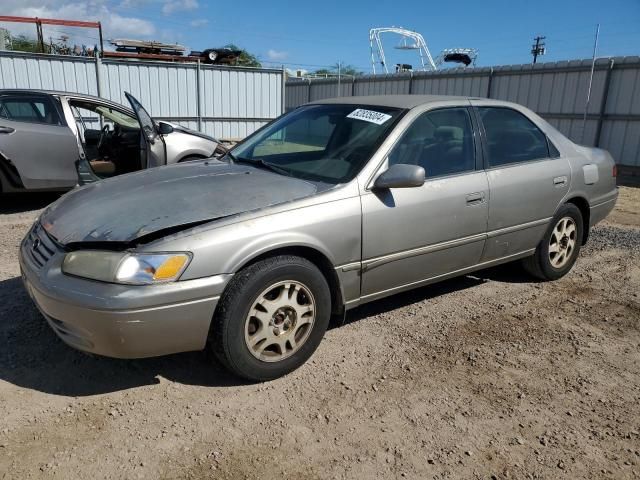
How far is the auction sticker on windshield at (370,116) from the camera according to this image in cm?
362

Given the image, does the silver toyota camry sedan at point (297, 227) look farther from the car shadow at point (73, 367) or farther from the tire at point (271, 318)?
the car shadow at point (73, 367)

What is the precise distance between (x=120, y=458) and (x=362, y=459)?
1.10m

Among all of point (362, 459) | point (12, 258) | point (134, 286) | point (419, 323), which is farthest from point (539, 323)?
point (12, 258)

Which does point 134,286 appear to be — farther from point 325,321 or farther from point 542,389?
point 542,389

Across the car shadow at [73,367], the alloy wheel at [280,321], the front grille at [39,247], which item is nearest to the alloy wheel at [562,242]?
the alloy wheel at [280,321]

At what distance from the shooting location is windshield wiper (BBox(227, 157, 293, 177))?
11.6ft

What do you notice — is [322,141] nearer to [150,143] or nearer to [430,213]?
[430,213]

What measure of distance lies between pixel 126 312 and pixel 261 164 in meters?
1.65

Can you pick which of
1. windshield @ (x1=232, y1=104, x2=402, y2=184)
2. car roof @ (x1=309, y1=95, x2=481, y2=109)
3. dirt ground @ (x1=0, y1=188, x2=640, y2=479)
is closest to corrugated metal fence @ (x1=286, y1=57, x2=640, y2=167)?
dirt ground @ (x1=0, y1=188, x2=640, y2=479)

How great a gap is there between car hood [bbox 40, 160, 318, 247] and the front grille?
5 centimetres

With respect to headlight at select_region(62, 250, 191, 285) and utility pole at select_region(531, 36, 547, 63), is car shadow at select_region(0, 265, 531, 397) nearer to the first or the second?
headlight at select_region(62, 250, 191, 285)

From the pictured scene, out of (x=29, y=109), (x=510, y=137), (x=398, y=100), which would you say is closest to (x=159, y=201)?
(x=398, y=100)

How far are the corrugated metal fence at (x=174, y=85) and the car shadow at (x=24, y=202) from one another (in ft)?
19.2

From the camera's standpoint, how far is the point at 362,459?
2.40 meters
